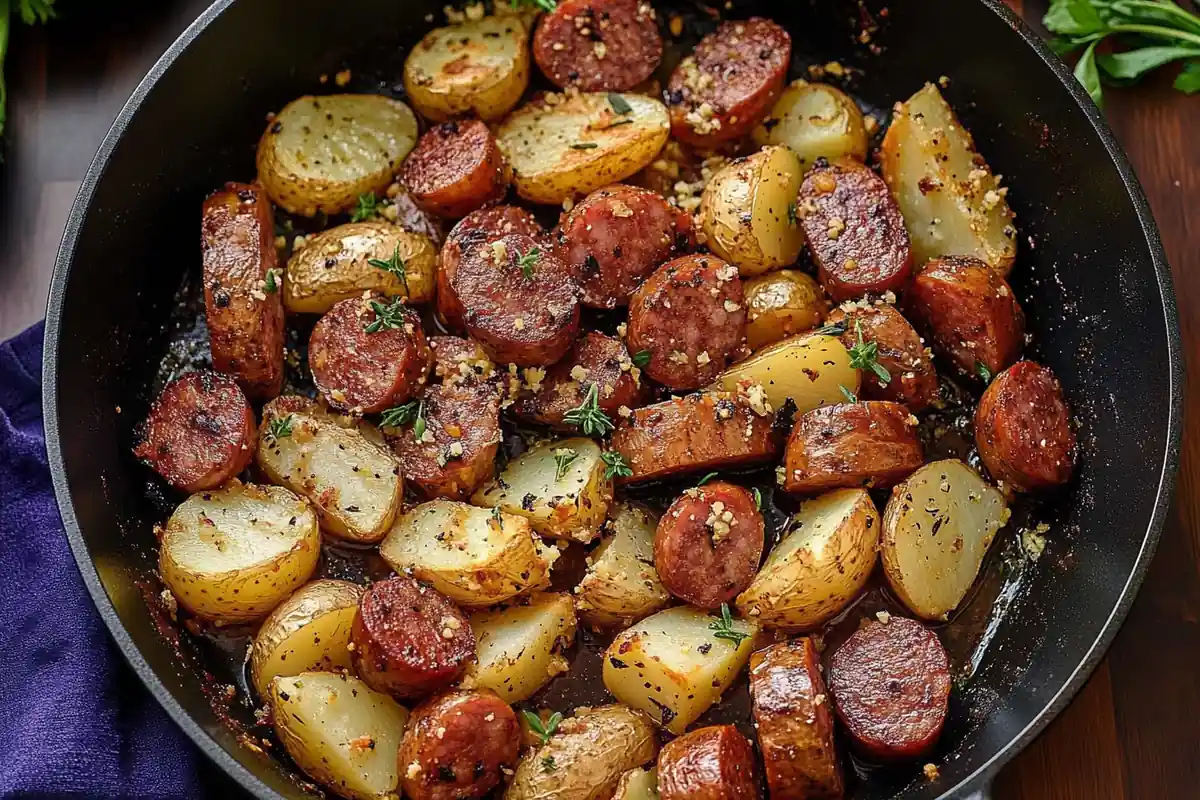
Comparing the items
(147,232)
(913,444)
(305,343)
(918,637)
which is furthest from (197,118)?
(918,637)

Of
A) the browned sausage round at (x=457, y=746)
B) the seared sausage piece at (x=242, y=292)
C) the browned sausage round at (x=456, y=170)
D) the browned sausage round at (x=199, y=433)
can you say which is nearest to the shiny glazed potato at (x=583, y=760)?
the browned sausage round at (x=457, y=746)

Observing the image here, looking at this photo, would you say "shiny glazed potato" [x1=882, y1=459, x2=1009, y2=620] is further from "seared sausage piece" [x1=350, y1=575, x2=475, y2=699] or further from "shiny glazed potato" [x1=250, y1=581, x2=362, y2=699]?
"shiny glazed potato" [x1=250, y1=581, x2=362, y2=699]

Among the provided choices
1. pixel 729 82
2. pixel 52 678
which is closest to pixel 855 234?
pixel 729 82

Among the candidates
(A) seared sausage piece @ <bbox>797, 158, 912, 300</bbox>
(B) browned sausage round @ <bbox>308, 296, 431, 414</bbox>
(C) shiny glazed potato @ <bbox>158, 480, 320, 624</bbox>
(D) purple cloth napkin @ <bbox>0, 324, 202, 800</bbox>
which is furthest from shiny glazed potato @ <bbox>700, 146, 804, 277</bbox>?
(D) purple cloth napkin @ <bbox>0, 324, 202, 800</bbox>

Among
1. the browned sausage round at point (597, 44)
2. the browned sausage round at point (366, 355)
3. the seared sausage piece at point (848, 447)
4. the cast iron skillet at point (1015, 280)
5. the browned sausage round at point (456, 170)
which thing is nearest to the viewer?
the cast iron skillet at point (1015, 280)

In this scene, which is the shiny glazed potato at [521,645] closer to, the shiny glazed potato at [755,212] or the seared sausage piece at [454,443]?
the seared sausage piece at [454,443]

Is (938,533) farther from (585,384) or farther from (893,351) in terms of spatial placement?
(585,384)
